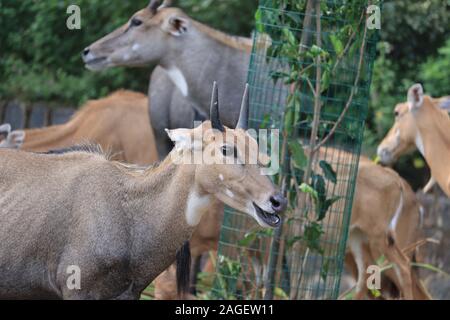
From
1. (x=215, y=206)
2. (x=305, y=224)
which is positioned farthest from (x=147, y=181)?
(x=215, y=206)

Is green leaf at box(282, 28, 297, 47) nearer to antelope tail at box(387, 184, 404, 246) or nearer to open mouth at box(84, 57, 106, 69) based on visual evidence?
antelope tail at box(387, 184, 404, 246)

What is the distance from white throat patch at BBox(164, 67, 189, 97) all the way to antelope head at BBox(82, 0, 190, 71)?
166 millimetres

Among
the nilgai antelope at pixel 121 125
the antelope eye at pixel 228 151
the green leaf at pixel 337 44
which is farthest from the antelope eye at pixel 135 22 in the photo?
the antelope eye at pixel 228 151

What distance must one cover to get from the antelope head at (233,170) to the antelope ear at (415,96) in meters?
3.96

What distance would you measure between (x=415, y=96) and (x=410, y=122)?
0.31 metres

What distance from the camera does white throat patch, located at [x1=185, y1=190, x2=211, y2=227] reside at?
5.45 m

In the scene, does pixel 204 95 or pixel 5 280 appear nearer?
pixel 5 280

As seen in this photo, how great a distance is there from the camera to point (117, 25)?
38.0 feet

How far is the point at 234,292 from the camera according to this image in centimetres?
803

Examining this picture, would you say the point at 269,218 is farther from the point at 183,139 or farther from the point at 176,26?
the point at 176,26

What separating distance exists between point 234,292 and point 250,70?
1801mm

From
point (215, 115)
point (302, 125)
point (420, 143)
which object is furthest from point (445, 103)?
point (215, 115)

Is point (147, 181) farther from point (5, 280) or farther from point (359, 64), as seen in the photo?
point (359, 64)

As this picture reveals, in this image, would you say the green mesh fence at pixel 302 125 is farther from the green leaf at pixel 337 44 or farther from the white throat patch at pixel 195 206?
the white throat patch at pixel 195 206
